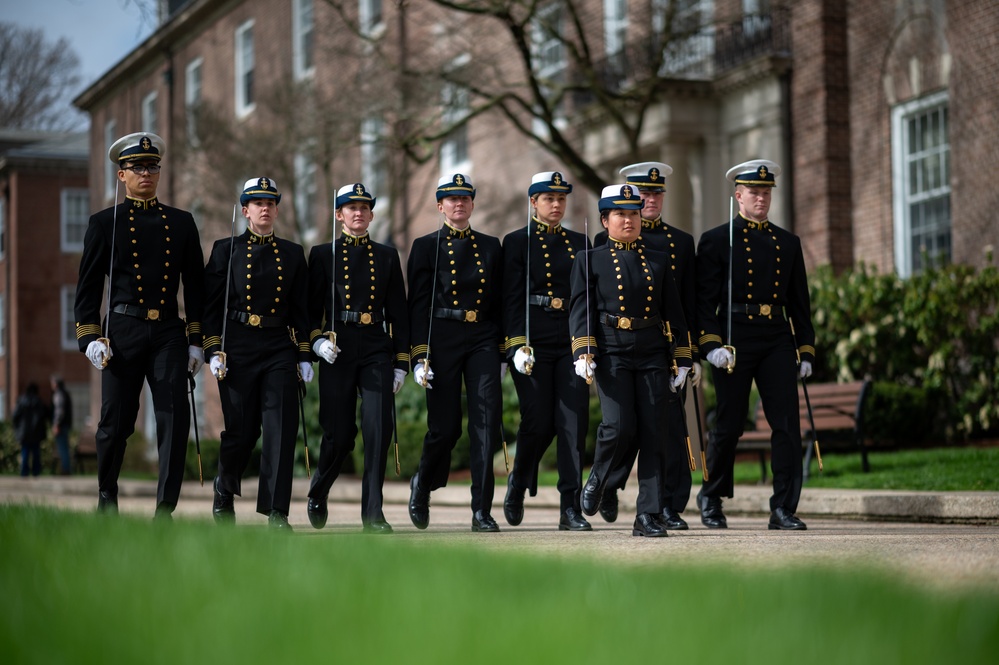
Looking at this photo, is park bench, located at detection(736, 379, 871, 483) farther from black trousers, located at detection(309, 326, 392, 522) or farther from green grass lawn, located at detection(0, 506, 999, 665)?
green grass lawn, located at detection(0, 506, 999, 665)

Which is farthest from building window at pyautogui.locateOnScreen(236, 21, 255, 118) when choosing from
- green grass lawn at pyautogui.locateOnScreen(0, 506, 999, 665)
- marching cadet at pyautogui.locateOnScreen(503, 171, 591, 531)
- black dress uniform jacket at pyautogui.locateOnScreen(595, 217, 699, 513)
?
green grass lawn at pyautogui.locateOnScreen(0, 506, 999, 665)

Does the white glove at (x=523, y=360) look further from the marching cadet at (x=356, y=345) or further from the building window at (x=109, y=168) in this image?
the building window at (x=109, y=168)

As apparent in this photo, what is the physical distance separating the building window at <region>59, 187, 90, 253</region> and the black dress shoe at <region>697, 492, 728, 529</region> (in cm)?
4610

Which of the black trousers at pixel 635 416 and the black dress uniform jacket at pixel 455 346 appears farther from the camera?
the black dress uniform jacket at pixel 455 346

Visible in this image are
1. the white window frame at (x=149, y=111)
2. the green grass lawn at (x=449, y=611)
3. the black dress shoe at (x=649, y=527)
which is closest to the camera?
the green grass lawn at (x=449, y=611)

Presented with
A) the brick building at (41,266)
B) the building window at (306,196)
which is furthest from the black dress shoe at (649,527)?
the brick building at (41,266)

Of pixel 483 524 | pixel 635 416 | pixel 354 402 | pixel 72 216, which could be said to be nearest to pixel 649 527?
pixel 635 416

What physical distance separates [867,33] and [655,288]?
12.1 m

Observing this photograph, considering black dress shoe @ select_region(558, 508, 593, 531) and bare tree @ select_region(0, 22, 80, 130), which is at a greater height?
bare tree @ select_region(0, 22, 80, 130)

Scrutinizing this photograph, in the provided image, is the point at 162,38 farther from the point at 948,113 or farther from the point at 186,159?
the point at 948,113

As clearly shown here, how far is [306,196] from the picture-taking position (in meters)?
32.4

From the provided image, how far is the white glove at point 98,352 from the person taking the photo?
357 inches

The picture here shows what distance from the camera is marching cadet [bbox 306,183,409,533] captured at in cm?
975

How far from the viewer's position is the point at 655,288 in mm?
9250
